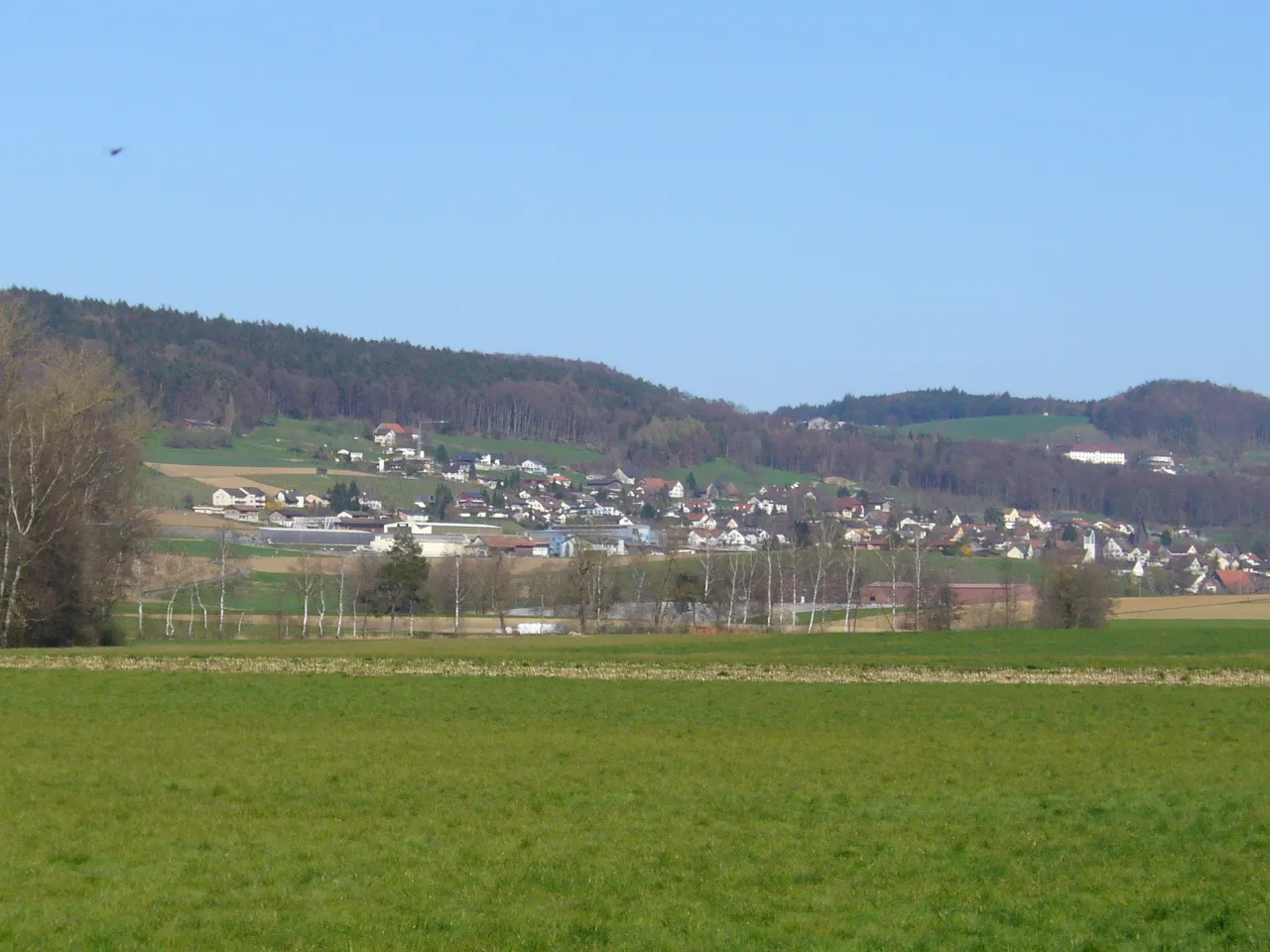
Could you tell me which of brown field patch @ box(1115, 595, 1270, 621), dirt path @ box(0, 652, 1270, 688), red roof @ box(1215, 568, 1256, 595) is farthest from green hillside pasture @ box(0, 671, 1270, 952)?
red roof @ box(1215, 568, 1256, 595)

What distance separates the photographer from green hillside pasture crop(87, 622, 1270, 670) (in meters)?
40.8

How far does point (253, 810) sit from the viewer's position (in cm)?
1662

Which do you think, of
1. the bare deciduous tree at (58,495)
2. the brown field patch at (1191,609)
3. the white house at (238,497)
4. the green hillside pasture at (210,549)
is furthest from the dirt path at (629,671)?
the white house at (238,497)

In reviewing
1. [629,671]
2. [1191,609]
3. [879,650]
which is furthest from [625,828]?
[1191,609]

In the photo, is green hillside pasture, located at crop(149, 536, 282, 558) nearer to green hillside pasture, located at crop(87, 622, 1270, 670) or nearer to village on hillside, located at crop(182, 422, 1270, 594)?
village on hillside, located at crop(182, 422, 1270, 594)

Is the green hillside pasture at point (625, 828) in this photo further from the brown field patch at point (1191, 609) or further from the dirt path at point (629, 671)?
A: the brown field patch at point (1191, 609)

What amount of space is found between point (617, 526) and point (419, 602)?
79828mm

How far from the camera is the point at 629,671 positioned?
128ft

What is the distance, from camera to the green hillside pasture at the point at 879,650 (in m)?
40.8

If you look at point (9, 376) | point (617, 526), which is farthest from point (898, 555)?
point (9, 376)

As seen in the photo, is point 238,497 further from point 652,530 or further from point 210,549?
point 652,530

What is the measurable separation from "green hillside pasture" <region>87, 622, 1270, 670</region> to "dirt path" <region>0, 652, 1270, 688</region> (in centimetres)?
100

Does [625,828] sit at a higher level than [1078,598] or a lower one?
higher

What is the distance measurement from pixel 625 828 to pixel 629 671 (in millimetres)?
23497
